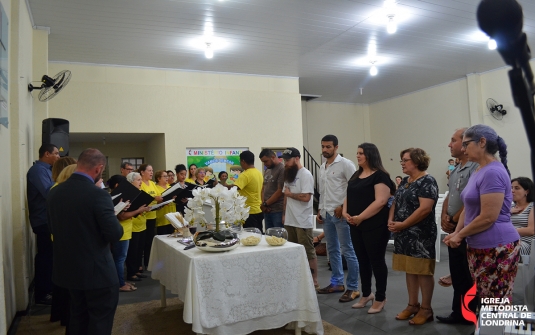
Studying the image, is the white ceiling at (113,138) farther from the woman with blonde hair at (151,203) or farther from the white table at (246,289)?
the white table at (246,289)

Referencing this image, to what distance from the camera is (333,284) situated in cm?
420

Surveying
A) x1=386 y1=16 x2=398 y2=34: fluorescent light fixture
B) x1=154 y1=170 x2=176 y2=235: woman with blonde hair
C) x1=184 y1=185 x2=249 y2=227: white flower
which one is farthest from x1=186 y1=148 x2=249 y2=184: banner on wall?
x1=184 y1=185 x2=249 y2=227: white flower

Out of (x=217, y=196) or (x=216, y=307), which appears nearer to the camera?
(x=216, y=307)

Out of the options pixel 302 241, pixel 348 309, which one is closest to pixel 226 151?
pixel 302 241

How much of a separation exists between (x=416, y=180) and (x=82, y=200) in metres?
2.40

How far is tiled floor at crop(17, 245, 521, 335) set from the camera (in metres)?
3.10

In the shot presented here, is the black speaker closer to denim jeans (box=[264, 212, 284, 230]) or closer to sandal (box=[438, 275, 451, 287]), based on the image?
denim jeans (box=[264, 212, 284, 230])

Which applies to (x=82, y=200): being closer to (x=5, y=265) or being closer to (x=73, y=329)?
(x=73, y=329)

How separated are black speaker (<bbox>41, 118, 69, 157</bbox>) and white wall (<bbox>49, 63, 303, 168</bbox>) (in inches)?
83.7

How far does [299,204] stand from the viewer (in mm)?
4219

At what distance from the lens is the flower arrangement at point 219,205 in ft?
9.78

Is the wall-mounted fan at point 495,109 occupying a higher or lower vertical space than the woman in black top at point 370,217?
higher

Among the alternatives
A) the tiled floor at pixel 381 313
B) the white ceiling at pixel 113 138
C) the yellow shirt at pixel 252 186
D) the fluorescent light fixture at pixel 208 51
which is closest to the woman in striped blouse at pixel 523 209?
the tiled floor at pixel 381 313

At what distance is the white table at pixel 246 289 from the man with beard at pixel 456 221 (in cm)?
114
